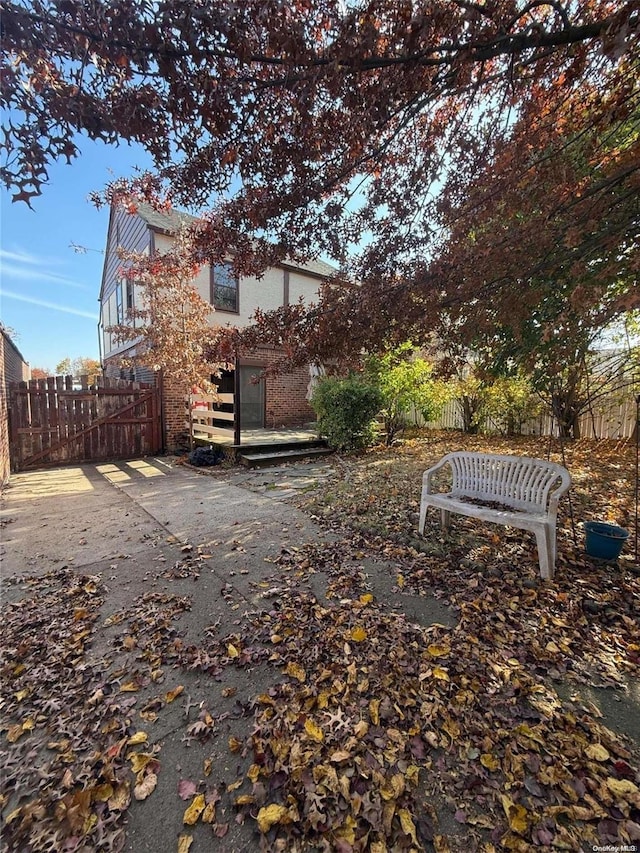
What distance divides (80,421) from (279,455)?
454cm

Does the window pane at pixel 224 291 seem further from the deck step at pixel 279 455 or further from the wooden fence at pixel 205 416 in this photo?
the deck step at pixel 279 455

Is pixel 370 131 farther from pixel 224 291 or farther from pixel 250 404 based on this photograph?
pixel 250 404

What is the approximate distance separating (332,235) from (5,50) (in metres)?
2.28

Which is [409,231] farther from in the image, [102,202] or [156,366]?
[156,366]

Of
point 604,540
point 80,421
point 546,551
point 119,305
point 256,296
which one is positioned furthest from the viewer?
point 119,305

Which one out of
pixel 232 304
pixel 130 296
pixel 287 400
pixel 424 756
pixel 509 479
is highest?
pixel 130 296

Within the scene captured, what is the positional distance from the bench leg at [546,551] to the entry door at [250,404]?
10060 millimetres

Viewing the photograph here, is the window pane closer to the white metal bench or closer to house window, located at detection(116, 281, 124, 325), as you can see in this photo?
house window, located at detection(116, 281, 124, 325)

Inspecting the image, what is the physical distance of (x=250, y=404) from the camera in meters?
12.3

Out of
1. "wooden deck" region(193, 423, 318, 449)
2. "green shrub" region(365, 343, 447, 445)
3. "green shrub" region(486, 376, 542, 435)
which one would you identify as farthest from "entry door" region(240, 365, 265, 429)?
"green shrub" region(486, 376, 542, 435)

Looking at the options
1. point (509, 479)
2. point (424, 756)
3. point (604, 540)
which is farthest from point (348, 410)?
point (424, 756)

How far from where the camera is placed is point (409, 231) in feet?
10.8

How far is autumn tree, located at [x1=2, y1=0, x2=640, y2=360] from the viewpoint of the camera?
1827mm

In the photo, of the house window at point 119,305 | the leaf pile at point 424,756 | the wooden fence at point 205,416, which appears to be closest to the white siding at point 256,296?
the wooden fence at point 205,416
